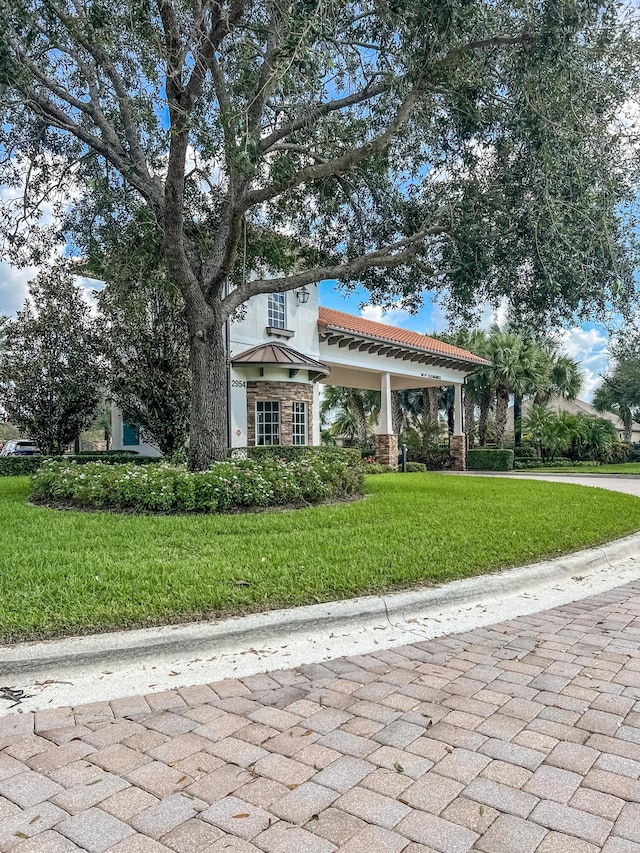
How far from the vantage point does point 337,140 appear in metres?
10.1

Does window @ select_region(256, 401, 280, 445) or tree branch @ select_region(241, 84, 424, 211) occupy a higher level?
tree branch @ select_region(241, 84, 424, 211)

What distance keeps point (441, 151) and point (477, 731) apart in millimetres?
10337

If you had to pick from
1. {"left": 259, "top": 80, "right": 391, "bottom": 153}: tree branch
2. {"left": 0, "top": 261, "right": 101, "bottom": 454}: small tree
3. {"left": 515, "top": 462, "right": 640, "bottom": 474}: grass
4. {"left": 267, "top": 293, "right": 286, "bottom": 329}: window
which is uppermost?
{"left": 259, "top": 80, "right": 391, "bottom": 153}: tree branch

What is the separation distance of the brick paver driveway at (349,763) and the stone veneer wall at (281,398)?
522 inches

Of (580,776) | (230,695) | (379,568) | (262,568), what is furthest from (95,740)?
(379,568)

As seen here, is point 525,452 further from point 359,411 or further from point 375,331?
point 375,331

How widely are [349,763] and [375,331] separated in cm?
1991

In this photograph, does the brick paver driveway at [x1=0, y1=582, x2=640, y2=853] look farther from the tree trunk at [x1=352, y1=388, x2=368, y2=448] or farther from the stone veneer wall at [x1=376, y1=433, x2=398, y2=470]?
the tree trunk at [x1=352, y1=388, x2=368, y2=448]

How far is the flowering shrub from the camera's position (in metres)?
8.75

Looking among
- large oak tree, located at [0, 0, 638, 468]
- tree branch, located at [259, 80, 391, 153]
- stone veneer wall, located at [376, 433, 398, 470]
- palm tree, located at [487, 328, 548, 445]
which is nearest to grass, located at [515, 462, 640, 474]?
palm tree, located at [487, 328, 548, 445]

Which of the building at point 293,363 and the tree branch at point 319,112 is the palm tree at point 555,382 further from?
the tree branch at point 319,112

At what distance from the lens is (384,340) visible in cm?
2008

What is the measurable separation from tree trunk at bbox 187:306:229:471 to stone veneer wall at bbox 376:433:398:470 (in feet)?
42.1

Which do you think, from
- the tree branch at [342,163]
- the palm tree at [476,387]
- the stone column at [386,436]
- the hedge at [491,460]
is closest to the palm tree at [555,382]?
the palm tree at [476,387]
